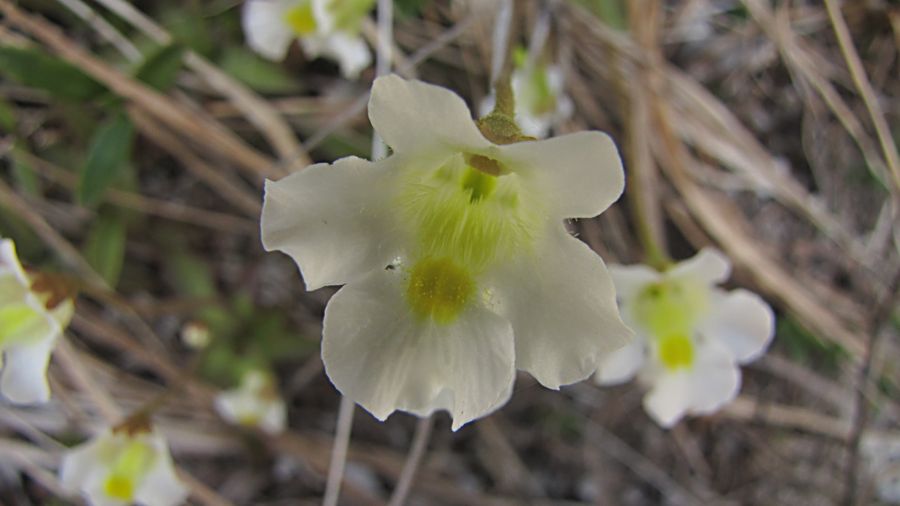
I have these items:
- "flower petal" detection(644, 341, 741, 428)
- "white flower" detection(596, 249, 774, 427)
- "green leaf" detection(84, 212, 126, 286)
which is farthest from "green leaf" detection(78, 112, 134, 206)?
"flower petal" detection(644, 341, 741, 428)

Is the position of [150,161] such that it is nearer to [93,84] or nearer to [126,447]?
[93,84]

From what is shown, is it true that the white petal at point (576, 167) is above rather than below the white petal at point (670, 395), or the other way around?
above

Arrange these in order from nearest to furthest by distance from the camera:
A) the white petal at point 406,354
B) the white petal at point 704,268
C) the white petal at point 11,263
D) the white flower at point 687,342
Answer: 1. the white petal at point 406,354
2. the white petal at point 11,263
3. the white petal at point 704,268
4. the white flower at point 687,342

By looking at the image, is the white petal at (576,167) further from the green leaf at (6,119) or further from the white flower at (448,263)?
the green leaf at (6,119)

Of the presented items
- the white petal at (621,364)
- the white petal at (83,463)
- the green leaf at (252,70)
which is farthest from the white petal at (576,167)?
the green leaf at (252,70)

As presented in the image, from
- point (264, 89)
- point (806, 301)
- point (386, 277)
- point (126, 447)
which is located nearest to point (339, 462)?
point (126, 447)

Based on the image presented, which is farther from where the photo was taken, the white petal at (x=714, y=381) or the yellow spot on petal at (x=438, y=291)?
the white petal at (x=714, y=381)

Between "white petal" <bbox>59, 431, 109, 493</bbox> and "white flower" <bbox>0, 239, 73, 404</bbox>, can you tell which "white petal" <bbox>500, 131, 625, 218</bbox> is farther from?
"white petal" <bbox>59, 431, 109, 493</bbox>
